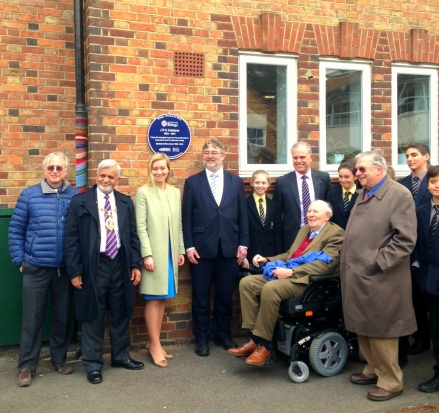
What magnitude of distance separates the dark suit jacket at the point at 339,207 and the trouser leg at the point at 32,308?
9.43 feet

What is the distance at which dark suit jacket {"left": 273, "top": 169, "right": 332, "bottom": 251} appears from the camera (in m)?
6.21

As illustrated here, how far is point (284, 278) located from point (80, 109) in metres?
2.62

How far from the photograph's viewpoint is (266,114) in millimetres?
6922

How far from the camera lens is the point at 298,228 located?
6207 mm

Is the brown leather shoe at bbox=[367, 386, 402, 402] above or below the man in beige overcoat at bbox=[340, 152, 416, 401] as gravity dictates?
below

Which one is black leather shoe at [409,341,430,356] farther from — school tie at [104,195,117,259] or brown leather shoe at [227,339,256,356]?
school tie at [104,195,117,259]

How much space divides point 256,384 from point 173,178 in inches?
89.9

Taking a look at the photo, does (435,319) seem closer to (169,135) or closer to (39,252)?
(169,135)

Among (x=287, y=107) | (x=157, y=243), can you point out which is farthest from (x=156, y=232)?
(x=287, y=107)

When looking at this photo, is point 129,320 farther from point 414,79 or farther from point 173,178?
point 414,79

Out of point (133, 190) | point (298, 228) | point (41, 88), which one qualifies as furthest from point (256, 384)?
point (41, 88)

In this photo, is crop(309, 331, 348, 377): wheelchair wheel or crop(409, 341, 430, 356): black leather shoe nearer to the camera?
crop(309, 331, 348, 377): wheelchair wheel

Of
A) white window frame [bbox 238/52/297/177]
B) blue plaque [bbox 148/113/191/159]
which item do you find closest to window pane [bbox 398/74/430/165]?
A: white window frame [bbox 238/52/297/177]

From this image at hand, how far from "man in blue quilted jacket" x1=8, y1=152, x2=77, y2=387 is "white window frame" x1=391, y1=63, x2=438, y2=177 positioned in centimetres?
407
